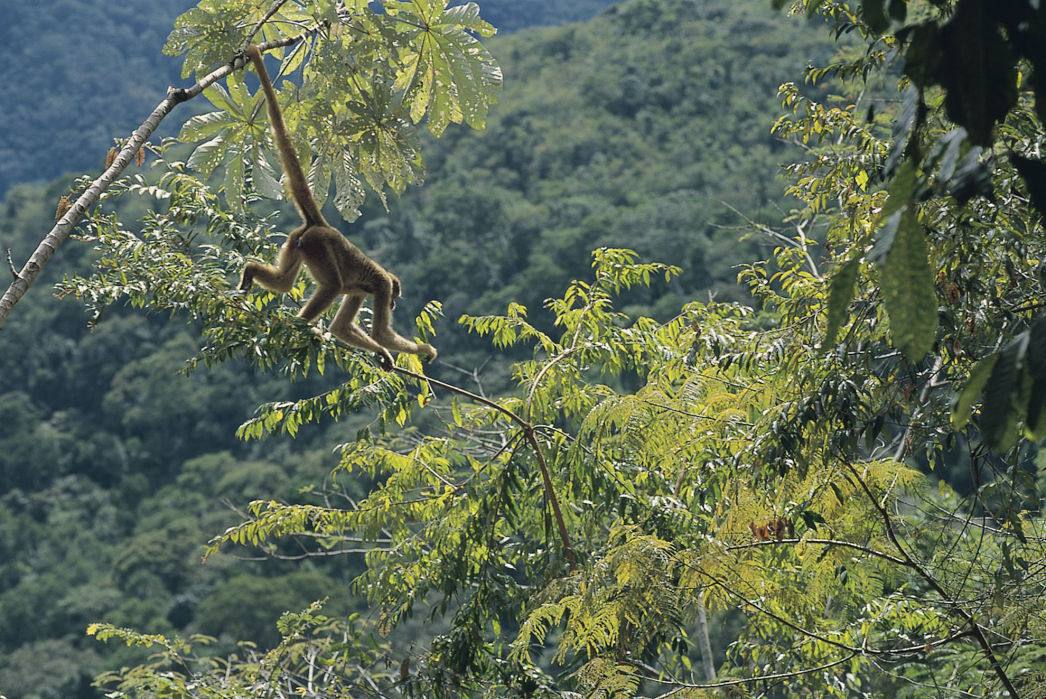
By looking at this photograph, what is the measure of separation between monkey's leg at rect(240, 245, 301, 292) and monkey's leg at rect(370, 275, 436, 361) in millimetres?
622

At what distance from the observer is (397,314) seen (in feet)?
114

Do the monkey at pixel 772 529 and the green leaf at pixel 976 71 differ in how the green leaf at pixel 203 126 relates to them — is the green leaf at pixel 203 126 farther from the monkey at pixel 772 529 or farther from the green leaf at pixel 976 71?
the green leaf at pixel 976 71

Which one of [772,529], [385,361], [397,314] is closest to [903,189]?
[772,529]

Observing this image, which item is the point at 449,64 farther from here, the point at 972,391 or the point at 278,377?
the point at 278,377

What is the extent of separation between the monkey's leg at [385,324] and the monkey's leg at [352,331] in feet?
0.36

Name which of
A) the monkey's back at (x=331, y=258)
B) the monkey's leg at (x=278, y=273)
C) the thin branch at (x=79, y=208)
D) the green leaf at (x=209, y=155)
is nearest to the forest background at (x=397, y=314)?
the monkey's back at (x=331, y=258)

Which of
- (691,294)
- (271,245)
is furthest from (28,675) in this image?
(271,245)

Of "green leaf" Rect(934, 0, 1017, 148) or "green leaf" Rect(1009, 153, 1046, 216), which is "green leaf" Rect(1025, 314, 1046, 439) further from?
"green leaf" Rect(934, 0, 1017, 148)

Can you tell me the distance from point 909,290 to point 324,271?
349 centimetres

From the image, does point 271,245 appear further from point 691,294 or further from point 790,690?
point 691,294

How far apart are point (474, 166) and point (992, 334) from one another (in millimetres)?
45610

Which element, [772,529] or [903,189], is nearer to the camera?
[903,189]

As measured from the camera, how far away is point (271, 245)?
5105 millimetres

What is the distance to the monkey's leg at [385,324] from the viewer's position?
4969mm
